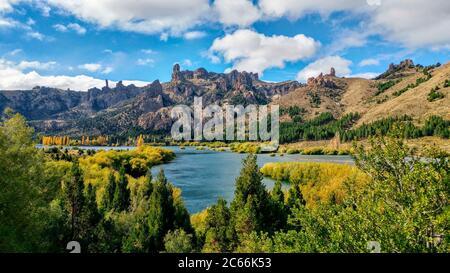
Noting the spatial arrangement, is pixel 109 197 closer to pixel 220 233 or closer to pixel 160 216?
pixel 160 216

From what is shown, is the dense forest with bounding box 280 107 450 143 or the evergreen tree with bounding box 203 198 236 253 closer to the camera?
the evergreen tree with bounding box 203 198 236 253

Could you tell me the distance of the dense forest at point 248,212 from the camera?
9.06 meters

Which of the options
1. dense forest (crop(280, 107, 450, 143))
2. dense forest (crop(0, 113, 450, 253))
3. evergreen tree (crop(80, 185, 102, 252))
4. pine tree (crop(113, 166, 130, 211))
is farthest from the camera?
dense forest (crop(280, 107, 450, 143))

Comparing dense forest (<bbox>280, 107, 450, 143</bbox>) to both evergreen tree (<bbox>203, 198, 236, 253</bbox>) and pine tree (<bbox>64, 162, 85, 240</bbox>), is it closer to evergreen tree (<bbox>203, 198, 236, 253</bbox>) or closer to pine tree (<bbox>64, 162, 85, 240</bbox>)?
evergreen tree (<bbox>203, 198, 236, 253</bbox>)

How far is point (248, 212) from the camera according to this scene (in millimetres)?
20406

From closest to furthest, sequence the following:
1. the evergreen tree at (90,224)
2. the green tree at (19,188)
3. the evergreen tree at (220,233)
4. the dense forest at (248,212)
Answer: the dense forest at (248,212) < the green tree at (19,188) < the evergreen tree at (220,233) < the evergreen tree at (90,224)

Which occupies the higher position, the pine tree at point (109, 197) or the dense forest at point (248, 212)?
the dense forest at point (248, 212)

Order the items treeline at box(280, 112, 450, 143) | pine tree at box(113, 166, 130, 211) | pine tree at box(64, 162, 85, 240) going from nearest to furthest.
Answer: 1. pine tree at box(64, 162, 85, 240)
2. pine tree at box(113, 166, 130, 211)
3. treeline at box(280, 112, 450, 143)

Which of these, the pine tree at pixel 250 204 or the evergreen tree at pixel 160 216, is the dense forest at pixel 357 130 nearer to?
the evergreen tree at pixel 160 216

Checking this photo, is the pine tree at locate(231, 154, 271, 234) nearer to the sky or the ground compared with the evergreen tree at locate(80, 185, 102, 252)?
nearer to the sky

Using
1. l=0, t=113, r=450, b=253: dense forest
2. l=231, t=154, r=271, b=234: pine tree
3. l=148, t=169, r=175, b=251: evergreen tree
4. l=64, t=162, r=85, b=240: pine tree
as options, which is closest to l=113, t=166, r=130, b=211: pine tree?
l=0, t=113, r=450, b=253: dense forest

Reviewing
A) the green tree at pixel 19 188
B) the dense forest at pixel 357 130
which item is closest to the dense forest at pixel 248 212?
the green tree at pixel 19 188

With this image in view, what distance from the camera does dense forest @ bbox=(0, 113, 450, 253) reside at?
29.7ft
